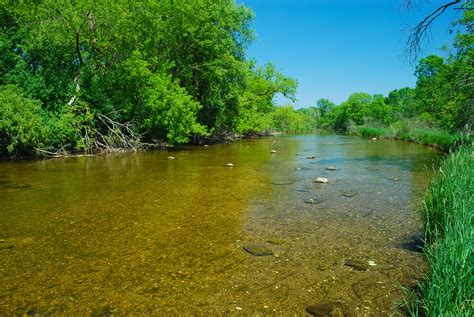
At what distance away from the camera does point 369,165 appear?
16.6m

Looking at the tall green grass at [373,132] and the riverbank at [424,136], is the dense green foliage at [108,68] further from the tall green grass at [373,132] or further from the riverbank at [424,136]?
the tall green grass at [373,132]

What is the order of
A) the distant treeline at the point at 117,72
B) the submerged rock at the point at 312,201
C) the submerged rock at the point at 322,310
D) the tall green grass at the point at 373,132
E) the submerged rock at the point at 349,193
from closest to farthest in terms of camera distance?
1. the submerged rock at the point at 322,310
2. the submerged rock at the point at 312,201
3. the submerged rock at the point at 349,193
4. the distant treeline at the point at 117,72
5. the tall green grass at the point at 373,132

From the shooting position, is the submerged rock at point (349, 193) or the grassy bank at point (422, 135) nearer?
the submerged rock at point (349, 193)

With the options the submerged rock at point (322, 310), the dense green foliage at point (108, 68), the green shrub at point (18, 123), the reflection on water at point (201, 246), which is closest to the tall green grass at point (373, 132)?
the dense green foliage at point (108, 68)

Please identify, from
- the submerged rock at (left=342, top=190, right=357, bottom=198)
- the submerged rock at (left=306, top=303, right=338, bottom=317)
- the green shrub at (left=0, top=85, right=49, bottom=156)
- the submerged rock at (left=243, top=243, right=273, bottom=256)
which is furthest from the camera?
the green shrub at (left=0, top=85, right=49, bottom=156)

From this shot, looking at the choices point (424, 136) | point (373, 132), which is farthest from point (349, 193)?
point (373, 132)

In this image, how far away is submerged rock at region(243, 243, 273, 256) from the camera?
5.28 m

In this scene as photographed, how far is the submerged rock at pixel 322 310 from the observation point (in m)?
3.64

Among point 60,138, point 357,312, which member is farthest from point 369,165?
point 60,138

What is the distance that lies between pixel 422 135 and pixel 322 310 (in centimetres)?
3513

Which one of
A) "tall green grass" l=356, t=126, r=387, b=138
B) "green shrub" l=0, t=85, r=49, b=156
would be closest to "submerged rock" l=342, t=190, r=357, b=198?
"green shrub" l=0, t=85, r=49, b=156

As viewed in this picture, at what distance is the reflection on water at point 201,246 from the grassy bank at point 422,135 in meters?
11.4

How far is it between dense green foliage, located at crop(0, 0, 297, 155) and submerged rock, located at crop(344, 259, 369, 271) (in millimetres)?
15435

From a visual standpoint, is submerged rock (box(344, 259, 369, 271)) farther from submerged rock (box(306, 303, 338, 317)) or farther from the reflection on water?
submerged rock (box(306, 303, 338, 317))
